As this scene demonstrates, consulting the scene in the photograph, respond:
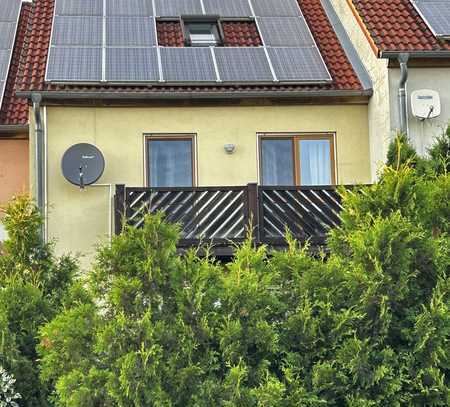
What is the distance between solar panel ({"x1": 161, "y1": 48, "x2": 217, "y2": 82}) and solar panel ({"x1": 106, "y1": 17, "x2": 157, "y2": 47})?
506 mm

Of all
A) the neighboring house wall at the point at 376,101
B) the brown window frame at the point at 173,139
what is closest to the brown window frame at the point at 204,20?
the neighboring house wall at the point at 376,101

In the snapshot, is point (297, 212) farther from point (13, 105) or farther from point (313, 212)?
point (13, 105)

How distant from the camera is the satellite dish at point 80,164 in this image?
13.3m

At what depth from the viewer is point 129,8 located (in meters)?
16.0

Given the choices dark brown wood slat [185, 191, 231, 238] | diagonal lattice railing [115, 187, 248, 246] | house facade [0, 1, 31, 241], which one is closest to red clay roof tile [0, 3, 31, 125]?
house facade [0, 1, 31, 241]

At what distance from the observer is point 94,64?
1427 cm

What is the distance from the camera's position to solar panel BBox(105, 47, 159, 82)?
551 inches

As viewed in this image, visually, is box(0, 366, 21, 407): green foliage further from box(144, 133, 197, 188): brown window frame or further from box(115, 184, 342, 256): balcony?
box(144, 133, 197, 188): brown window frame

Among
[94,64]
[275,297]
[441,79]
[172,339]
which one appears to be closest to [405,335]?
[275,297]

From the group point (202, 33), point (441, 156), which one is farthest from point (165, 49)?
point (441, 156)

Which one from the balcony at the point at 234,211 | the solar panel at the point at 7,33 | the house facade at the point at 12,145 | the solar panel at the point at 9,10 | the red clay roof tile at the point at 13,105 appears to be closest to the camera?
the balcony at the point at 234,211

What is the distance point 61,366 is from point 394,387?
10.4 feet

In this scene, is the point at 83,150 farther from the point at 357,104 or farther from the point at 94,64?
the point at 357,104

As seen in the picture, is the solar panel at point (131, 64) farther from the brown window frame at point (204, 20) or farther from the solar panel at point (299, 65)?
the solar panel at point (299, 65)
